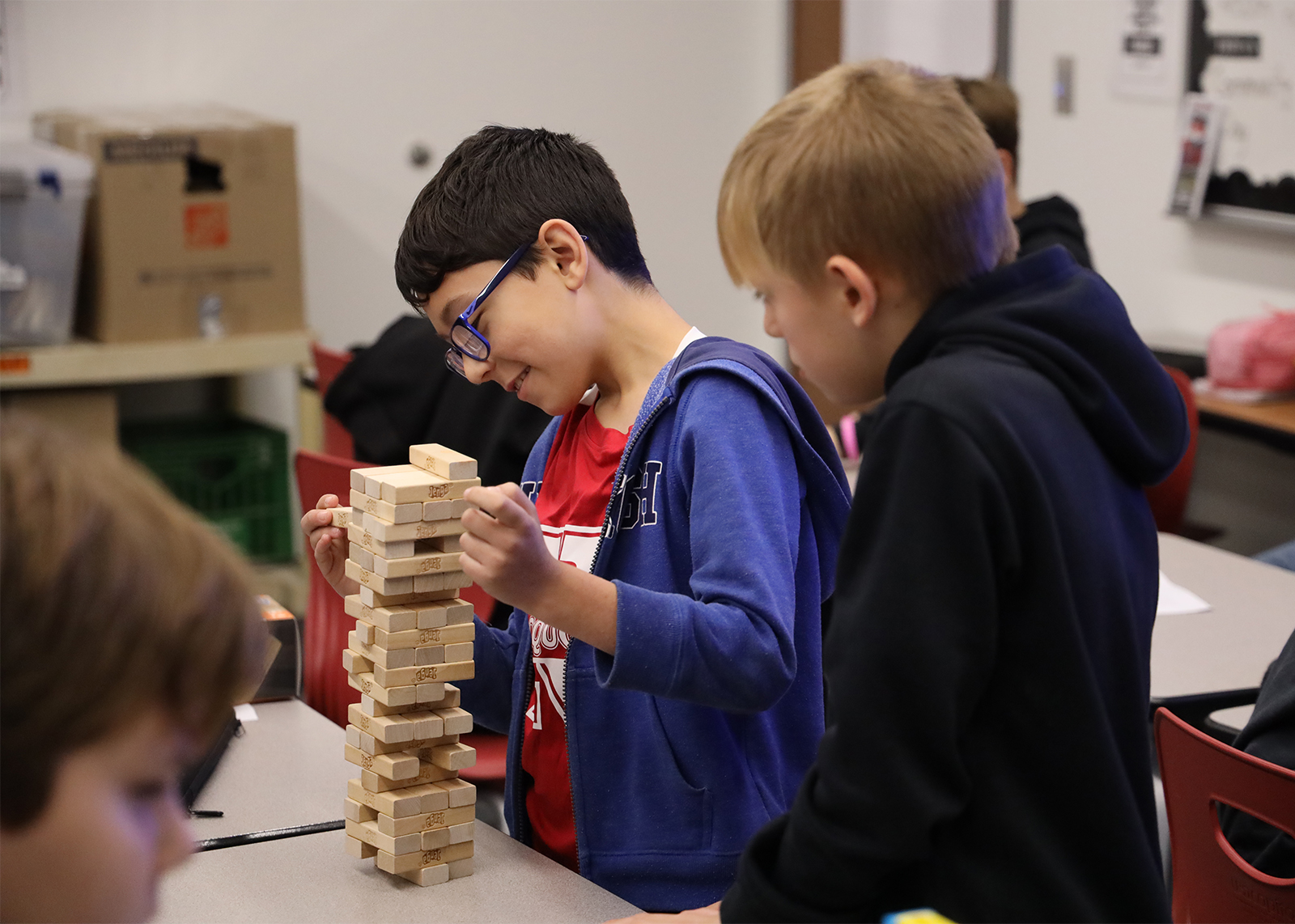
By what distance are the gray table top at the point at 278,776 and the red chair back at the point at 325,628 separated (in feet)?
1.11

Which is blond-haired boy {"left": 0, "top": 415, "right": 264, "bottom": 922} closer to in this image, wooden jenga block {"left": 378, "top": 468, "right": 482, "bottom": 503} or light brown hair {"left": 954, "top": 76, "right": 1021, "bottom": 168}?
wooden jenga block {"left": 378, "top": 468, "right": 482, "bottom": 503}

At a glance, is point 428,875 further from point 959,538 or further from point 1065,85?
point 1065,85

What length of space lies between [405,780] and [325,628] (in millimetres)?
979

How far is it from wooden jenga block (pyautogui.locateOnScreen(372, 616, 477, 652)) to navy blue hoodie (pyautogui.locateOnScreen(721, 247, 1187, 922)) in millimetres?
442

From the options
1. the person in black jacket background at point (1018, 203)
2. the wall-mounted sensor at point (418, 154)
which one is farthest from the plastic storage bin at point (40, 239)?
the person in black jacket background at point (1018, 203)

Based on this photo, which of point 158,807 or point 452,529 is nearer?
point 158,807

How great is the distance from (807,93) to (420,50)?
148 inches

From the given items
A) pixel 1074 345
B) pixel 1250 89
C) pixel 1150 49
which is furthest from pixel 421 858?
pixel 1150 49

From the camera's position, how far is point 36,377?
350 centimetres

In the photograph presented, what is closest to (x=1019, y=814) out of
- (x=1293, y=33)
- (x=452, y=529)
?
(x=452, y=529)

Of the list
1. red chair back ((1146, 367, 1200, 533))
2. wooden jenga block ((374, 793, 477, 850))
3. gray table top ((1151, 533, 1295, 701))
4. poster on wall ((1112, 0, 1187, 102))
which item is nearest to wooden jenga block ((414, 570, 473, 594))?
wooden jenga block ((374, 793, 477, 850))

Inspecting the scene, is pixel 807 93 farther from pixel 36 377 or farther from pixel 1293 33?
pixel 1293 33

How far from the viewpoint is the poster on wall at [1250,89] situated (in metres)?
3.80

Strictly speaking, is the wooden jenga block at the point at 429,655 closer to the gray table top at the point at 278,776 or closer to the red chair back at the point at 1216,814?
the gray table top at the point at 278,776
